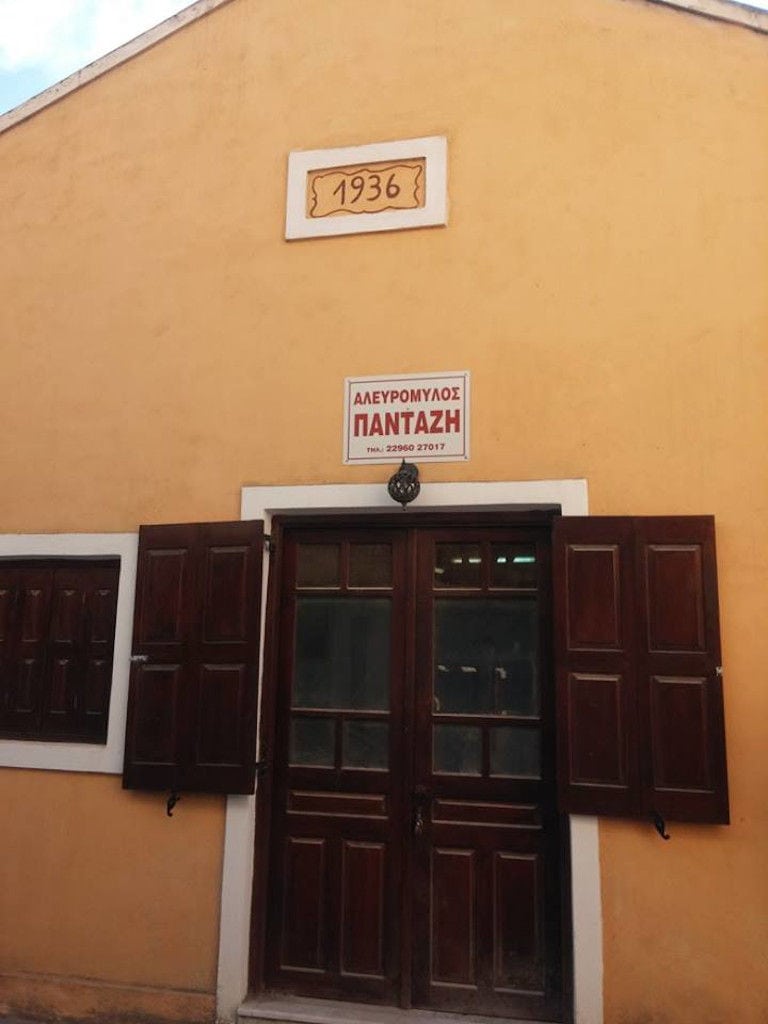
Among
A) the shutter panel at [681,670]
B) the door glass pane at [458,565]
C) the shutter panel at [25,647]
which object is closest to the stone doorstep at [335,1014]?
the shutter panel at [681,670]

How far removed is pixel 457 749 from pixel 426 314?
89.7 inches

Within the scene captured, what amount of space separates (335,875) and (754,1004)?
1.96m

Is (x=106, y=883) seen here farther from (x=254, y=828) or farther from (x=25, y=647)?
(x=25, y=647)

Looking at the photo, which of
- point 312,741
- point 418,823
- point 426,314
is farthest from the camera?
point 426,314

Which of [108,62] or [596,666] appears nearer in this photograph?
[596,666]

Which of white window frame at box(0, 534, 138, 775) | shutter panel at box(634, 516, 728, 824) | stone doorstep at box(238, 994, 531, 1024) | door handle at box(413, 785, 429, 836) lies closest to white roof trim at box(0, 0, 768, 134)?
white window frame at box(0, 534, 138, 775)

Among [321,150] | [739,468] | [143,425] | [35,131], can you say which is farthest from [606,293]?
[35,131]

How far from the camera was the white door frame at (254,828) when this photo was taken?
3.57 meters

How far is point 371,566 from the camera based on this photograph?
427 centimetres

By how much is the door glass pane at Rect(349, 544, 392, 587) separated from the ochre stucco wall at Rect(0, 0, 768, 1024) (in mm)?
406

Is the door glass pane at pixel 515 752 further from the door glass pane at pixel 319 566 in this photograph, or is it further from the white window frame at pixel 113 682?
the white window frame at pixel 113 682

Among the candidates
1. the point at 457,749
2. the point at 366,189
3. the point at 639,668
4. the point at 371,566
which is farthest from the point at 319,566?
the point at 366,189

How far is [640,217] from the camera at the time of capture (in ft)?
13.5

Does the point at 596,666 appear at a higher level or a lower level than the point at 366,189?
lower
